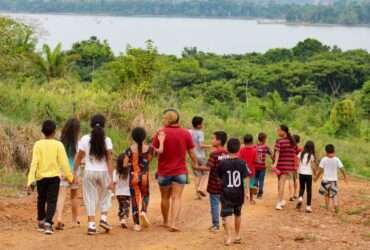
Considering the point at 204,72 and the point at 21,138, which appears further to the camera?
the point at 204,72

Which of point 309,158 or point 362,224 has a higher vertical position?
point 309,158

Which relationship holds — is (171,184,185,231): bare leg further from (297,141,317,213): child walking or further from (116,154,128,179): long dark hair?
(297,141,317,213): child walking

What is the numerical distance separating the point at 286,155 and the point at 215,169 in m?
3.05

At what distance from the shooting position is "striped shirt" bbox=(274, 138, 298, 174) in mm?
12180

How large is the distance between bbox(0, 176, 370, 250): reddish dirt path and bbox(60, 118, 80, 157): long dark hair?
3.27 feet

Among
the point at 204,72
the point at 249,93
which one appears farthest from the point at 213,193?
the point at 204,72

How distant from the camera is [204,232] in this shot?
9.88 m

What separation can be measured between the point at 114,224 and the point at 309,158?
3.49 metres

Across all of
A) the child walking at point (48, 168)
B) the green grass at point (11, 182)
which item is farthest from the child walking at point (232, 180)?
the green grass at point (11, 182)

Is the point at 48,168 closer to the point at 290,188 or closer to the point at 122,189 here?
the point at 122,189

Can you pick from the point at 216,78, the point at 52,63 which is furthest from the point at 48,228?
the point at 216,78

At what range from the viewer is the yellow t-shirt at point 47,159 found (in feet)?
29.9

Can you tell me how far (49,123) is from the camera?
912 centimetres

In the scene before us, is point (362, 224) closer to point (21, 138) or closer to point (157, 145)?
point (157, 145)
